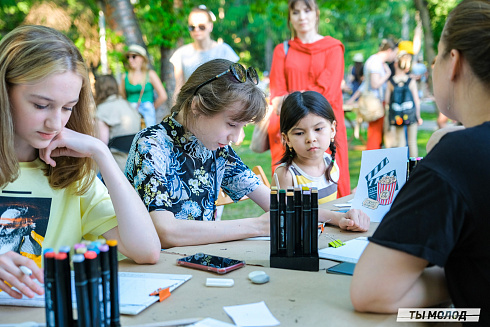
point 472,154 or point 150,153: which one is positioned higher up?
point 472,154

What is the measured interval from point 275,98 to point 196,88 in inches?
81.6

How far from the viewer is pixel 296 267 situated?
5.10 feet

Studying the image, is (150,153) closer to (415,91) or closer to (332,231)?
(332,231)

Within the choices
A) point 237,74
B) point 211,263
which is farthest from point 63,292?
point 237,74

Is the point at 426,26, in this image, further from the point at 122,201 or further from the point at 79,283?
the point at 79,283

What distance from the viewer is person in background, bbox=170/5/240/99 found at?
5.05 meters

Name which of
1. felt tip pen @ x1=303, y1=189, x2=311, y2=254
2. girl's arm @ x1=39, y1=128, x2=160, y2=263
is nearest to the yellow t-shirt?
girl's arm @ x1=39, y1=128, x2=160, y2=263

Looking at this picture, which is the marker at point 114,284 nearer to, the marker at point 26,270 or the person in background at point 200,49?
the marker at point 26,270

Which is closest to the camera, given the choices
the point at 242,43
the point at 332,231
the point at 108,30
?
the point at 332,231

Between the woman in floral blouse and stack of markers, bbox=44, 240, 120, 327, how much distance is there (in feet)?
2.87

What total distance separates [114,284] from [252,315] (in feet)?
1.15

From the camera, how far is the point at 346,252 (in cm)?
171

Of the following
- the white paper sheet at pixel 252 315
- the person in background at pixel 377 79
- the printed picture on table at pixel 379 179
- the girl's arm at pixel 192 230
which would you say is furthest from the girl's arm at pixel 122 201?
the person in background at pixel 377 79

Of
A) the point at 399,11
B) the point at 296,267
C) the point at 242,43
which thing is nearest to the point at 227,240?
the point at 296,267
